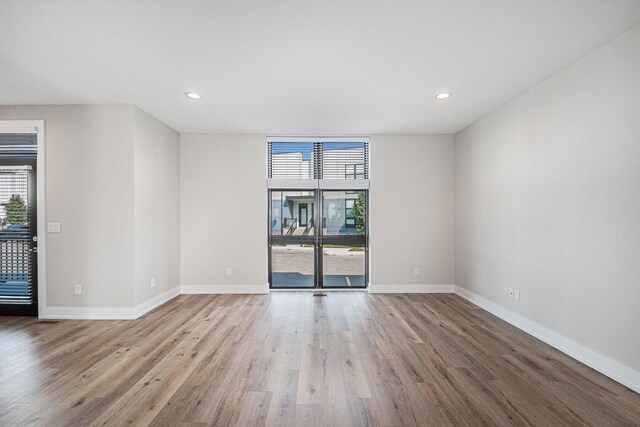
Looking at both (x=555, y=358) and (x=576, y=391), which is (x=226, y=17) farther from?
(x=555, y=358)

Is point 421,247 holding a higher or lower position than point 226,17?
lower

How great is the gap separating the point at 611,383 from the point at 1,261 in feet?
22.1

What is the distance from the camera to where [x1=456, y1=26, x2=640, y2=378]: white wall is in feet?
7.61

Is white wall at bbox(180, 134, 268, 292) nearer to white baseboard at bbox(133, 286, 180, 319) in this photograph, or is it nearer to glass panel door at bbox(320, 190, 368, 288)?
white baseboard at bbox(133, 286, 180, 319)

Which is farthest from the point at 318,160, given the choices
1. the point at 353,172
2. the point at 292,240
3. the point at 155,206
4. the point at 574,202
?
the point at 574,202

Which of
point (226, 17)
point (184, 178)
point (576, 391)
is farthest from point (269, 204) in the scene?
point (576, 391)

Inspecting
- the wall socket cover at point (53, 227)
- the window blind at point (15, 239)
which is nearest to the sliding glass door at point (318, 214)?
the wall socket cover at point (53, 227)

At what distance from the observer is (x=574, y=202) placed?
2.79m

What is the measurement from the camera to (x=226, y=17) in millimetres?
2143

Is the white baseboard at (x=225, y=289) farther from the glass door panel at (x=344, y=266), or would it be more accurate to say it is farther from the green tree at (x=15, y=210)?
the green tree at (x=15, y=210)

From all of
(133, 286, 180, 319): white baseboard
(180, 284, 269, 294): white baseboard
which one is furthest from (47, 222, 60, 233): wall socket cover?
(180, 284, 269, 294): white baseboard

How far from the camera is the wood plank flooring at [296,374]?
6.42ft

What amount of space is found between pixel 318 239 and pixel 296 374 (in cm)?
303

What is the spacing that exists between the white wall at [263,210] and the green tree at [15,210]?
6.49 feet
